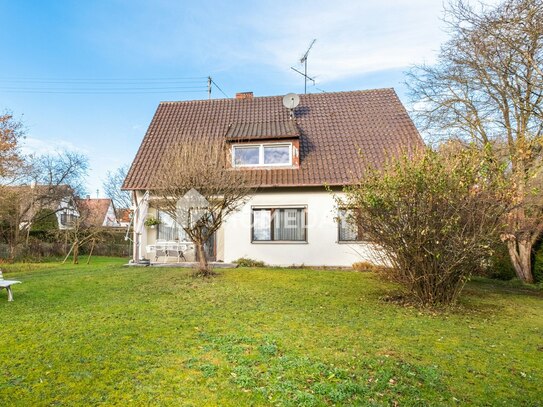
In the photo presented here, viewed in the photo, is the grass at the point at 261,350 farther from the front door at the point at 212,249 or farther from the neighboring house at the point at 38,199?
the neighboring house at the point at 38,199

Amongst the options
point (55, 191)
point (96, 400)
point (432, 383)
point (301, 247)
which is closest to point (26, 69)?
point (55, 191)

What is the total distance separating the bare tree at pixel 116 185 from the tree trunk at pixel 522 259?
41227 mm

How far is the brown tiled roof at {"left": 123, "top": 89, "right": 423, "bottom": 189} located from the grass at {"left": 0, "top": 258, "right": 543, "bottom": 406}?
7.24m

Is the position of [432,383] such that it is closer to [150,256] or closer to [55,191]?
[150,256]

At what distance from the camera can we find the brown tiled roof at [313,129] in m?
15.4

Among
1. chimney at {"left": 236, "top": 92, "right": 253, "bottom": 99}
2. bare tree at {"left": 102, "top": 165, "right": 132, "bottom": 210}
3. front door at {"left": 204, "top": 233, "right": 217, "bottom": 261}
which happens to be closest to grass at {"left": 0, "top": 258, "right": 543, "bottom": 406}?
front door at {"left": 204, "top": 233, "right": 217, "bottom": 261}

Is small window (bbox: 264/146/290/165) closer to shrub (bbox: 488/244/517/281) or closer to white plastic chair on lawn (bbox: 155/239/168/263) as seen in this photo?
white plastic chair on lawn (bbox: 155/239/168/263)

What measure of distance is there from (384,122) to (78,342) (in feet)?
50.3

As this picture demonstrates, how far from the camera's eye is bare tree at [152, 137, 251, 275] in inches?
410

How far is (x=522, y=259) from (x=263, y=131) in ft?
35.8

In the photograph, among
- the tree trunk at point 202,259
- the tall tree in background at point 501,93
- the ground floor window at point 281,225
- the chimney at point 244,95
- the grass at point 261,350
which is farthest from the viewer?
the chimney at point 244,95

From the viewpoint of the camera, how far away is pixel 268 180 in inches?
598

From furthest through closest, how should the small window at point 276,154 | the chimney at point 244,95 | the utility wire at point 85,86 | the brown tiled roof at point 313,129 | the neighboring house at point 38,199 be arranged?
the utility wire at point 85,86
the neighboring house at point 38,199
the chimney at point 244,95
the small window at point 276,154
the brown tiled roof at point 313,129

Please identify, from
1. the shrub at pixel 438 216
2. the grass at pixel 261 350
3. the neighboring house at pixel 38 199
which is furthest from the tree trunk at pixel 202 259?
the neighboring house at pixel 38 199
